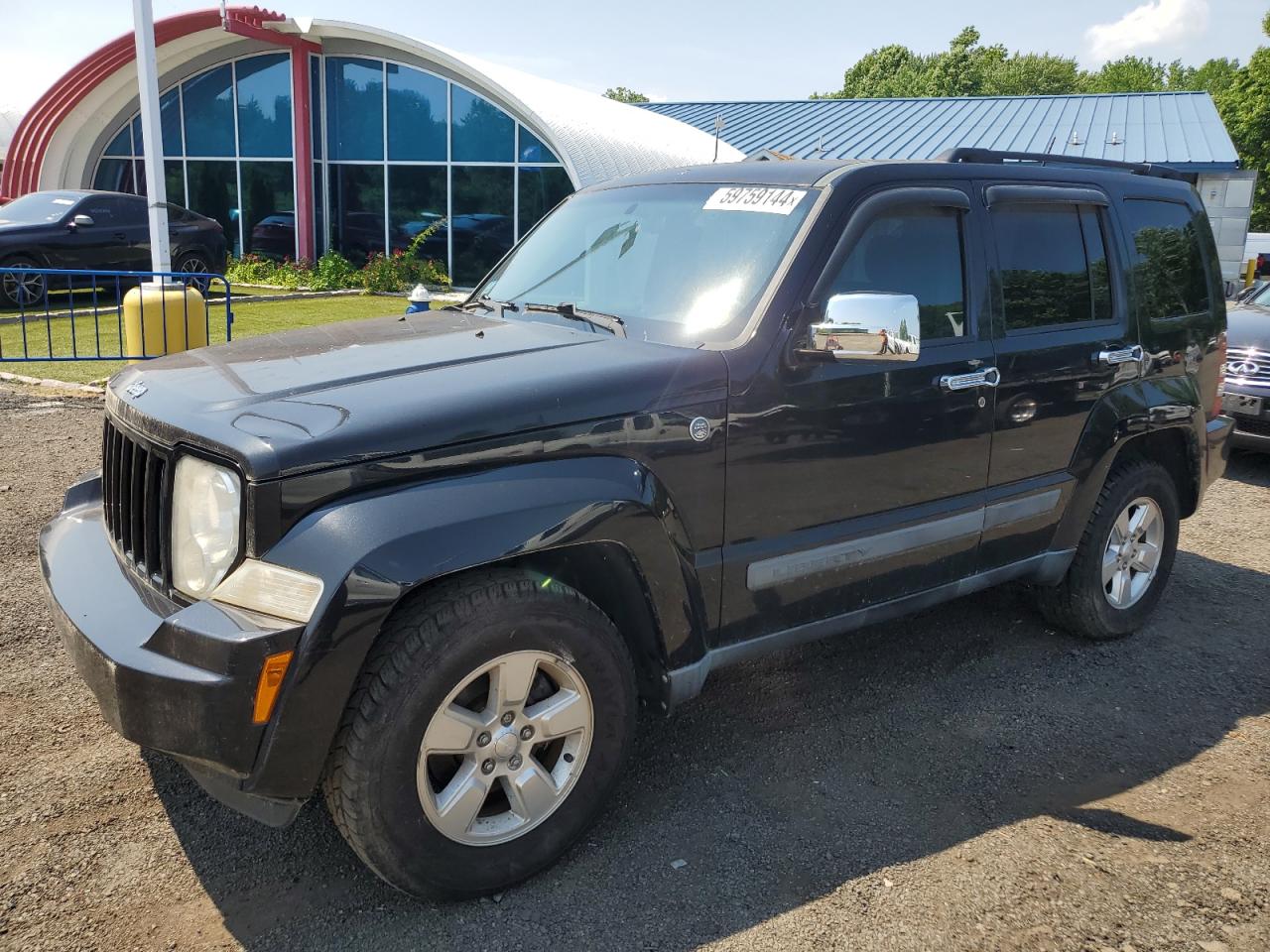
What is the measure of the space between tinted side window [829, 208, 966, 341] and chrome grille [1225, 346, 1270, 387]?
5559 millimetres

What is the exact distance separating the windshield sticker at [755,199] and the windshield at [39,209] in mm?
13619

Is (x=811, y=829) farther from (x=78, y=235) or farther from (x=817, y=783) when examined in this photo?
(x=78, y=235)

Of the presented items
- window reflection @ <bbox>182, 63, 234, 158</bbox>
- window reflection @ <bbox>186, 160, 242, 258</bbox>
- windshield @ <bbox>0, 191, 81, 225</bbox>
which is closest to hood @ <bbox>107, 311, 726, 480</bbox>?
windshield @ <bbox>0, 191, 81, 225</bbox>

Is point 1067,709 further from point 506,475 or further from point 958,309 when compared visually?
point 506,475

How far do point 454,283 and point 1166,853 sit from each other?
18.4 m

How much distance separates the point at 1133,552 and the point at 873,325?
8.24ft

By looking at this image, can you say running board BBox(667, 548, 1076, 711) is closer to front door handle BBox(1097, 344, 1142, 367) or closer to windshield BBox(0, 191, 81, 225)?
front door handle BBox(1097, 344, 1142, 367)

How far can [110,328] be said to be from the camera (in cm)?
1274

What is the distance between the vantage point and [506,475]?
8.75ft

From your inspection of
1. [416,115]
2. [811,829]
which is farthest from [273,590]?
[416,115]

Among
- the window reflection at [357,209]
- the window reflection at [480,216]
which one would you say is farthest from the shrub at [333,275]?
the window reflection at [480,216]

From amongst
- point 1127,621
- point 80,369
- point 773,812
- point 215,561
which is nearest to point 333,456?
point 215,561

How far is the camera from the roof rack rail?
3.98 m

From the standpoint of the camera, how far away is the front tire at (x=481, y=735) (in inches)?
98.6
